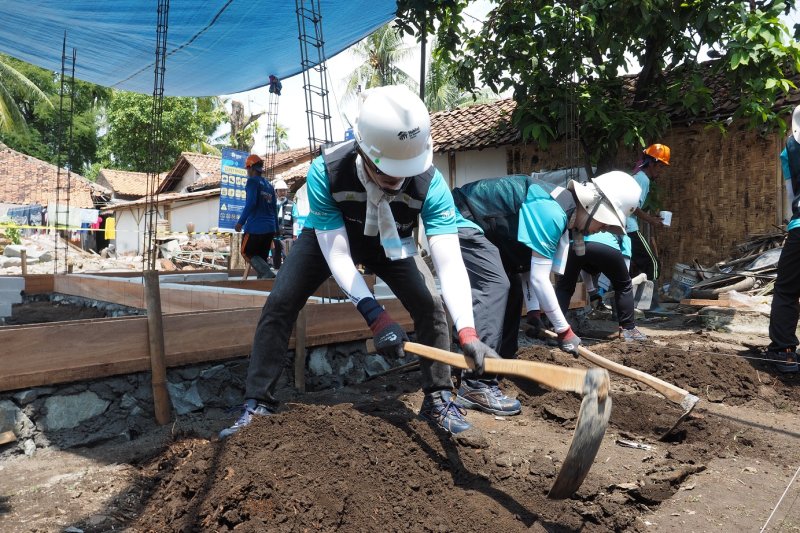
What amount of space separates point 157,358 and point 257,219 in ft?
12.9

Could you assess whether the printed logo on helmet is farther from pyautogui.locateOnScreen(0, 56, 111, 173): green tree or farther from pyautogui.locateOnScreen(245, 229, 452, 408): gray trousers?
pyautogui.locateOnScreen(0, 56, 111, 173): green tree

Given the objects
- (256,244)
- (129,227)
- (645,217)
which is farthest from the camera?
(129,227)

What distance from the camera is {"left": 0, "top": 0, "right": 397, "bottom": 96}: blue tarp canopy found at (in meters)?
7.37

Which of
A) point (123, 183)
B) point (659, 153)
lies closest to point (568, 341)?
point (659, 153)

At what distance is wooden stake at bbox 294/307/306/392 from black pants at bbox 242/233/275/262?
3.36 m

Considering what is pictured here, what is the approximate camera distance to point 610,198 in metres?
3.84

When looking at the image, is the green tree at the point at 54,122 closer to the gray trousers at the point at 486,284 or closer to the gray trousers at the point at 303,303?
the gray trousers at the point at 486,284

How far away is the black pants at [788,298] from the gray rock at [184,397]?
395cm

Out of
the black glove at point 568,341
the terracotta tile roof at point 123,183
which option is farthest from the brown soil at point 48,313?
the terracotta tile roof at point 123,183

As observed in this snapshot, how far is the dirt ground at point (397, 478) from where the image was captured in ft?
7.22

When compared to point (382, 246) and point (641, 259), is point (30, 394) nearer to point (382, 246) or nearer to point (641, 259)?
point (382, 246)

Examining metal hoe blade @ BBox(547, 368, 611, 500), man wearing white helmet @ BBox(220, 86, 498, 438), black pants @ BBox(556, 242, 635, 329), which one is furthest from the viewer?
black pants @ BBox(556, 242, 635, 329)

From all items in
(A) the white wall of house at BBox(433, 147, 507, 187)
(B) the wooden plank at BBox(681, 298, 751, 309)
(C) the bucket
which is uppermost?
(A) the white wall of house at BBox(433, 147, 507, 187)

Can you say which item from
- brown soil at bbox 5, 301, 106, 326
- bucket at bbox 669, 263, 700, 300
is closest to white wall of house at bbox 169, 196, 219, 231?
brown soil at bbox 5, 301, 106, 326
